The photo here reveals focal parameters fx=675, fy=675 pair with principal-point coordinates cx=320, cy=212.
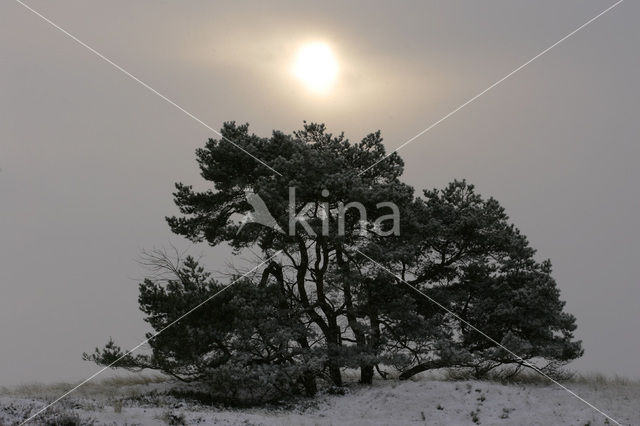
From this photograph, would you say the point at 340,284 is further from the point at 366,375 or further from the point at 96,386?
the point at 96,386

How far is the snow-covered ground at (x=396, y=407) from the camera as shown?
18.2m

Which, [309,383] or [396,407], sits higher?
[309,383]

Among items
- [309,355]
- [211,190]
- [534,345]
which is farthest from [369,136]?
[534,345]

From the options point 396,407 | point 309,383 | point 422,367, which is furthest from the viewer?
point 422,367

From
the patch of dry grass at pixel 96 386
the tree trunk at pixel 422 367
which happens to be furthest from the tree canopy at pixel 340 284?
the patch of dry grass at pixel 96 386

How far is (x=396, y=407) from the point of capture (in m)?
21.9

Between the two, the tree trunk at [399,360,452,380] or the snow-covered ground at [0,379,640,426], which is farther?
the tree trunk at [399,360,452,380]

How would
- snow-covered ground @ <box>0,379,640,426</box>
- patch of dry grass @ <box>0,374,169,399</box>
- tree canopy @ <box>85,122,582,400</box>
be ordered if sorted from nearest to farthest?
snow-covered ground @ <box>0,379,640,426</box> < tree canopy @ <box>85,122,582,400</box> < patch of dry grass @ <box>0,374,169,399</box>

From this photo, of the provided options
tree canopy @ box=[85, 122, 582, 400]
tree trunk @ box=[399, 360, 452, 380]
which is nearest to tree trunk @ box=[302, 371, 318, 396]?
tree canopy @ box=[85, 122, 582, 400]

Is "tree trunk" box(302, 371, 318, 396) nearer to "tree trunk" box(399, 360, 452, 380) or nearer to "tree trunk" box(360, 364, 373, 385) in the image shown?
"tree trunk" box(360, 364, 373, 385)

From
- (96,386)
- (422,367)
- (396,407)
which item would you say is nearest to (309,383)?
(396,407)

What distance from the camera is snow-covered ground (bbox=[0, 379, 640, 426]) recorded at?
18250 mm

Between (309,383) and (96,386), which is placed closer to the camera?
(309,383)

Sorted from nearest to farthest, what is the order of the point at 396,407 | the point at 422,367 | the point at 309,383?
the point at 396,407, the point at 309,383, the point at 422,367
